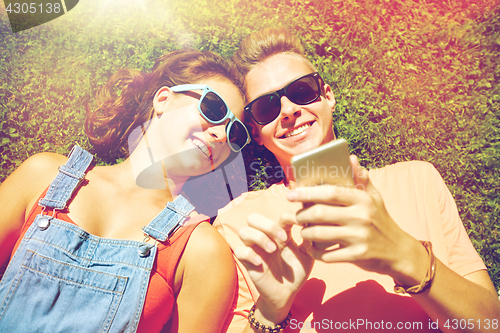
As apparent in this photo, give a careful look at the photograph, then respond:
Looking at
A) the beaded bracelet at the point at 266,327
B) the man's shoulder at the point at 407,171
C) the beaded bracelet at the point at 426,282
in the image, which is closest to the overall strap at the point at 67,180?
the beaded bracelet at the point at 266,327

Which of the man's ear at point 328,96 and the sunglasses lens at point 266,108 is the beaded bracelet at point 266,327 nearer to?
the sunglasses lens at point 266,108

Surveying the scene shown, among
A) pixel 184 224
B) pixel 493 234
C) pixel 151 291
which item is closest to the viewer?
pixel 151 291

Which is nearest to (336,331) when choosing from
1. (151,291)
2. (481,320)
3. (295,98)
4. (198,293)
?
(481,320)

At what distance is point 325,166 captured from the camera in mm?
1255

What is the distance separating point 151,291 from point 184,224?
579 millimetres

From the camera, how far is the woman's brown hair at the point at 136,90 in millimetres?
2719

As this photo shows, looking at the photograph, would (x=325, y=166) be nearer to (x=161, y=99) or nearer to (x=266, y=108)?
(x=266, y=108)

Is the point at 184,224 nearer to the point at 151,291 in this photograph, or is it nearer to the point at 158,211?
the point at 158,211

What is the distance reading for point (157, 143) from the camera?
8.29 ft

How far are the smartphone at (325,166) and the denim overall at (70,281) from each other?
5.03ft

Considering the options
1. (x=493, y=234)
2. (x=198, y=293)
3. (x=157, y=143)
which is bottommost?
(x=493, y=234)

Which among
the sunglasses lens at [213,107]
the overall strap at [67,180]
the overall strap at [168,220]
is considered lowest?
the overall strap at [168,220]

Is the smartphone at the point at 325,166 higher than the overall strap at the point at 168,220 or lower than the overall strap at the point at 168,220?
higher

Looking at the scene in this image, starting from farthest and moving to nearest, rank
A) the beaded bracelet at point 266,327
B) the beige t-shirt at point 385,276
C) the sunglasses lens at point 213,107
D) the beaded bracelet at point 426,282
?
the sunglasses lens at point 213,107, the beige t-shirt at point 385,276, the beaded bracelet at point 266,327, the beaded bracelet at point 426,282
